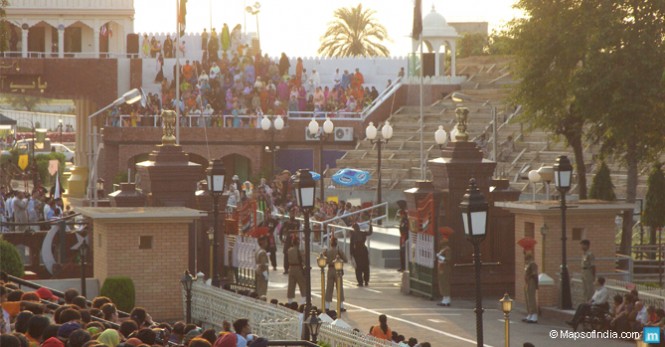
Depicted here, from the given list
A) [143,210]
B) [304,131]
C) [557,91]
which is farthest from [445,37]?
[143,210]

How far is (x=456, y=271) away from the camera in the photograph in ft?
99.8

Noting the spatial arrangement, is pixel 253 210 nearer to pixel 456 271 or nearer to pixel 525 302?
pixel 456 271

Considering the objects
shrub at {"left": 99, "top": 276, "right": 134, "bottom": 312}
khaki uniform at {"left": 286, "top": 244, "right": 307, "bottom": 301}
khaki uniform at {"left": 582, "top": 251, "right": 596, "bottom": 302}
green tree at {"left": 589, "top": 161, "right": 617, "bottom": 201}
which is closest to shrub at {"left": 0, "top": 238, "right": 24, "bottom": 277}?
shrub at {"left": 99, "top": 276, "right": 134, "bottom": 312}

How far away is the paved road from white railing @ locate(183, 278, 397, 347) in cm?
288

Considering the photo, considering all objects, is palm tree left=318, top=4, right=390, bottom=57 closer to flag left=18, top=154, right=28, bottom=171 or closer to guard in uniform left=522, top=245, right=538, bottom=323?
flag left=18, top=154, right=28, bottom=171

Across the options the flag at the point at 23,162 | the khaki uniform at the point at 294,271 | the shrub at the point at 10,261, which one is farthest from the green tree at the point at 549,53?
the flag at the point at 23,162

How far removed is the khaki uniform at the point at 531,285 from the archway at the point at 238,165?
3351 cm

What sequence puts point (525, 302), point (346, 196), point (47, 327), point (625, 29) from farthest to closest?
point (346, 196)
point (625, 29)
point (525, 302)
point (47, 327)

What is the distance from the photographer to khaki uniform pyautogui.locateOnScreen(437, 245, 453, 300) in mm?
29456

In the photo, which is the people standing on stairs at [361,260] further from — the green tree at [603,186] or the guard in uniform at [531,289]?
the green tree at [603,186]

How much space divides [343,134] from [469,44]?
34318 millimetres

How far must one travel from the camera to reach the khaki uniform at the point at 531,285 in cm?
2672

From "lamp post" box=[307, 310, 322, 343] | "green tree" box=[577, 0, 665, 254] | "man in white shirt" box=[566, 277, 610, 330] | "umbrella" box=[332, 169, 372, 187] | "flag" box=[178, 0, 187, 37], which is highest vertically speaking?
"flag" box=[178, 0, 187, 37]

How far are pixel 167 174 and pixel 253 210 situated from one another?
2.75 m
